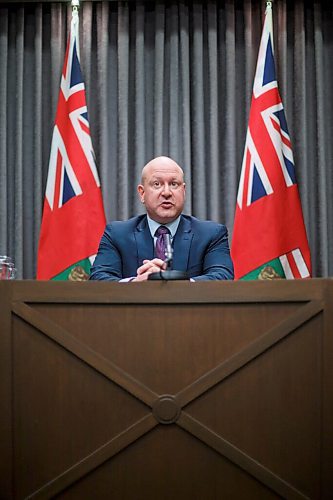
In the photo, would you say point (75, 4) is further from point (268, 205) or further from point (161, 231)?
point (161, 231)

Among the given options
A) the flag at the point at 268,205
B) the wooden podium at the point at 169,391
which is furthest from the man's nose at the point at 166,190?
the flag at the point at 268,205

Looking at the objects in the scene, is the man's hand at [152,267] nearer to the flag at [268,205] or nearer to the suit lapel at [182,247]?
the suit lapel at [182,247]

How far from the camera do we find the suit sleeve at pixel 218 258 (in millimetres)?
3260

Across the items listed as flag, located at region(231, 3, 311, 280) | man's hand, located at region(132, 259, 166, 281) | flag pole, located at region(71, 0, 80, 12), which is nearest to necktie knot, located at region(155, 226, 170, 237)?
man's hand, located at region(132, 259, 166, 281)

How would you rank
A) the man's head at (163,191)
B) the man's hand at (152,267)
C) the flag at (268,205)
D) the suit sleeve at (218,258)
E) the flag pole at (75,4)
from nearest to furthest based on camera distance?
1. the man's hand at (152,267)
2. the suit sleeve at (218,258)
3. the man's head at (163,191)
4. the flag at (268,205)
5. the flag pole at (75,4)

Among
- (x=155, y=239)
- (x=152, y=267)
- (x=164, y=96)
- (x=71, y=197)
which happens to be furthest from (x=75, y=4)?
(x=152, y=267)

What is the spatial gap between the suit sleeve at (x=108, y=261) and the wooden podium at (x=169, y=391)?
0.79 metres

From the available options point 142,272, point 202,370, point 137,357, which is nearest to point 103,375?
point 137,357

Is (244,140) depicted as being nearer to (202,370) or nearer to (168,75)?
(168,75)

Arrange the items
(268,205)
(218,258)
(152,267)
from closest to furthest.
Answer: (152,267) < (218,258) < (268,205)

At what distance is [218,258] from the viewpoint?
10.9ft

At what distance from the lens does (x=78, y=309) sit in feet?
8.18

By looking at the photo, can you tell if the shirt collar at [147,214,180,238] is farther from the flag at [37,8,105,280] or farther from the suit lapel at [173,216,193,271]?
the flag at [37,8,105,280]

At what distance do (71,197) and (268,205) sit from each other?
3.98 feet
